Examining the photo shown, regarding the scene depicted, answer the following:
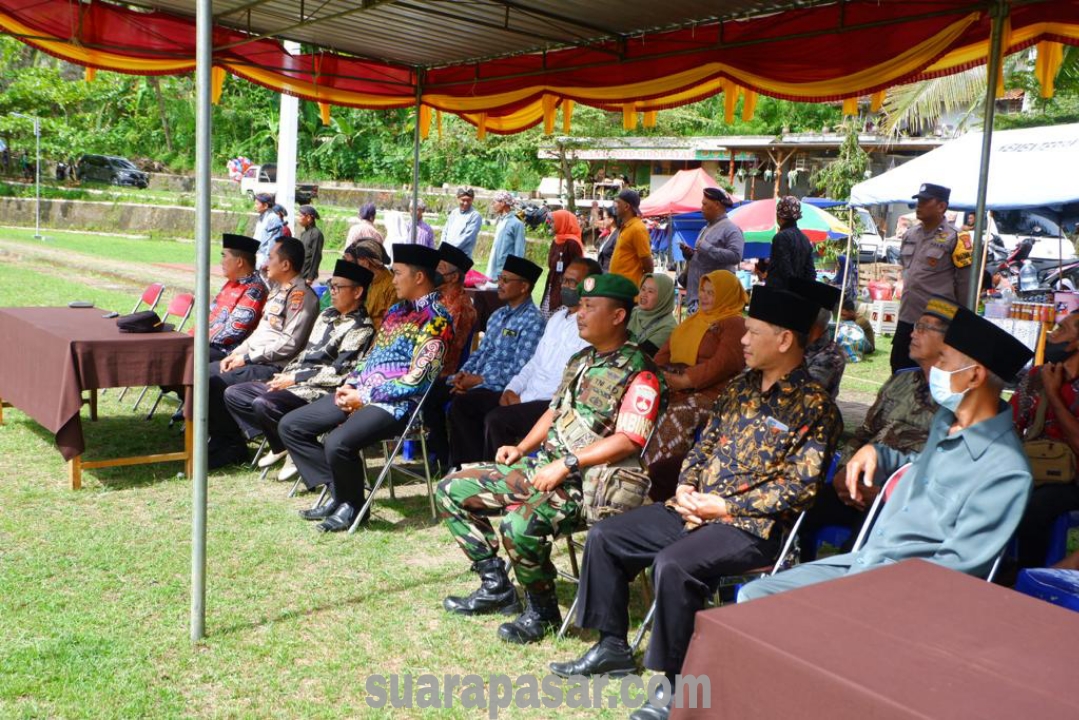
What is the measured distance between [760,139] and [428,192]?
12190mm

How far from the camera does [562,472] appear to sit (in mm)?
3770

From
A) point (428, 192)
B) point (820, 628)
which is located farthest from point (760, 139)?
point (820, 628)

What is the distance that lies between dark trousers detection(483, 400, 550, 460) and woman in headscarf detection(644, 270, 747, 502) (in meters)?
0.80

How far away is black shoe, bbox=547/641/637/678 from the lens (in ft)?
11.4

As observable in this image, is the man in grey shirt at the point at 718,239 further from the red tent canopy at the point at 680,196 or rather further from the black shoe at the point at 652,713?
the red tent canopy at the point at 680,196

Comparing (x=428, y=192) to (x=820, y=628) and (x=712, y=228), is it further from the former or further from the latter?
(x=820, y=628)

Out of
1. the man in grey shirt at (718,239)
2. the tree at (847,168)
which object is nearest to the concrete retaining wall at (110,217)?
the tree at (847,168)

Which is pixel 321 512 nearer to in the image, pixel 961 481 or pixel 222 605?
pixel 222 605

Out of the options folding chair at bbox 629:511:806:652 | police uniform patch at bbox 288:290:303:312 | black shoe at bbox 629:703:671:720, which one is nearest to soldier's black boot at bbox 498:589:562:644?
folding chair at bbox 629:511:806:652

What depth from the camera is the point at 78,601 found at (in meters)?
4.00

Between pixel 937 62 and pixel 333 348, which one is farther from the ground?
pixel 937 62

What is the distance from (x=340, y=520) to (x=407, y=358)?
95 cm

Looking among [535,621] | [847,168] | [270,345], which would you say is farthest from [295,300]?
[847,168]

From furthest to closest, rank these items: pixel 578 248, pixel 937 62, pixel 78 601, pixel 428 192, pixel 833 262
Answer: pixel 428 192
pixel 833 262
pixel 578 248
pixel 937 62
pixel 78 601
